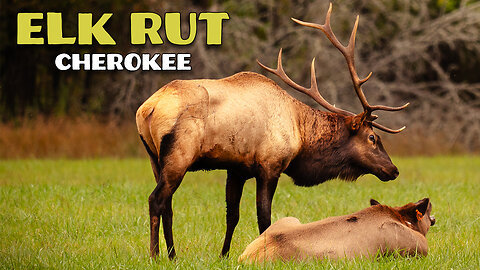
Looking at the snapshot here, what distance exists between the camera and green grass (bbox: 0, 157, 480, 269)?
6324 millimetres

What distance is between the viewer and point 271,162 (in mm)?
6773

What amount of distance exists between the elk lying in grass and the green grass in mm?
113

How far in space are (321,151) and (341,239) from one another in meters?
1.55

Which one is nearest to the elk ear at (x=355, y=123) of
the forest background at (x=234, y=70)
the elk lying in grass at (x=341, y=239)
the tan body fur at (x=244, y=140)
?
the tan body fur at (x=244, y=140)

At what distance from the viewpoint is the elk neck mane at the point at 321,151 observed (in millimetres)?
7340

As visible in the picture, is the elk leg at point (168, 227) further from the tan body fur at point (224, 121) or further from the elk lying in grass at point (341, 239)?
the elk lying in grass at point (341, 239)

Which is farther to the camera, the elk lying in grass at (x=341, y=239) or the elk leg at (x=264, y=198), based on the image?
the elk leg at (x=264, y=198)

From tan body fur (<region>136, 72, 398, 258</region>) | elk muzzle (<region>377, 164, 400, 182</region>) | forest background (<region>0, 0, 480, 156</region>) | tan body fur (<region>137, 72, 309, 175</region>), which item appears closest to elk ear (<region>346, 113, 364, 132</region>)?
tan body fur (<region>136, 72, 398, 258</region>)

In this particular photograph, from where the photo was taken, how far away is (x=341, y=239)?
237 inches

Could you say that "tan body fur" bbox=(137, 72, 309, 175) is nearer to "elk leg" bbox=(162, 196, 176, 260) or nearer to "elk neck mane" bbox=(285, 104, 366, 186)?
"elk neck mane" bbox=(285, 104, 366, 186)

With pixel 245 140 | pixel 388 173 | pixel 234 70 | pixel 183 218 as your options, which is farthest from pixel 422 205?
pixel 234 70

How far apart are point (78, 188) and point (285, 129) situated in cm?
561

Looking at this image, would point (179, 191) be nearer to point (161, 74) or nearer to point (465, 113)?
point (161, 74)

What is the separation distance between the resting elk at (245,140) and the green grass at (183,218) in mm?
587
